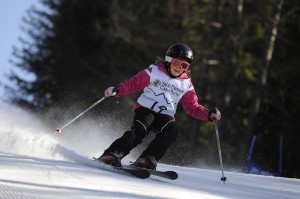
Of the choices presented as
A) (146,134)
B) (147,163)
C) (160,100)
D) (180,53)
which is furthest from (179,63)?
(147,163)

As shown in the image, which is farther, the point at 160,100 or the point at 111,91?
the point at 160,100

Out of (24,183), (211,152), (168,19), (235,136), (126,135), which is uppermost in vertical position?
(168,19)

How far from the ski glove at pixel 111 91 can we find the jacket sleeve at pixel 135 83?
204 millimetres

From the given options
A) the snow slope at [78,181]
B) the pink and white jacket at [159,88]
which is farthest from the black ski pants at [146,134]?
the snow slope at [78,181]

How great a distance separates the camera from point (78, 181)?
501cm

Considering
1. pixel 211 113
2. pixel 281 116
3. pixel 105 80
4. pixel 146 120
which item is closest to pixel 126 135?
pixel 146 120

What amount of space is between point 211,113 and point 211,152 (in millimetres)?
13061

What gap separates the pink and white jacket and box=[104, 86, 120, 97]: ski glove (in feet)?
0.67

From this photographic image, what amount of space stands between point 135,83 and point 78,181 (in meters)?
2.38

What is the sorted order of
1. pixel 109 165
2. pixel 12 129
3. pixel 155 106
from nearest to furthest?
pixel 109 165
pixel 155 106
pixel 12 129

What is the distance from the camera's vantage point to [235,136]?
22.0 m

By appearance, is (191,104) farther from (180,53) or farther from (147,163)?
(147,163)

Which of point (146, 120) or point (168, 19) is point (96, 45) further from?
point (146, 120)

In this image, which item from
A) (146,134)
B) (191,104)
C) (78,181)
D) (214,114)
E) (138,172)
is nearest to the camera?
(78,181)
